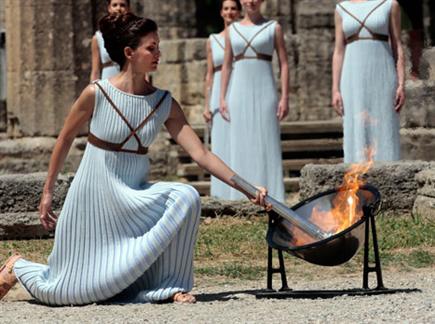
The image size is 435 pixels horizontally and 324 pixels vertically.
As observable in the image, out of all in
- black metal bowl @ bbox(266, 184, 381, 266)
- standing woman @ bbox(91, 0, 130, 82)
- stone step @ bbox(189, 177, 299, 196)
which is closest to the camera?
black metal bowl @ bbox(266, 184, 381, 266)

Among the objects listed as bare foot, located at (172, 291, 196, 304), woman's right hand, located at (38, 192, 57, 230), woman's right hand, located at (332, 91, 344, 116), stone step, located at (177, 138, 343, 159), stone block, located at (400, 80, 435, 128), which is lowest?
stone step, located at (177, 138, 343, 159)

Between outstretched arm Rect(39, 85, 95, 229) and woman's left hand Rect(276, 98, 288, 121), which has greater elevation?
outstretched arm Rect(39, 85, 95, 229)

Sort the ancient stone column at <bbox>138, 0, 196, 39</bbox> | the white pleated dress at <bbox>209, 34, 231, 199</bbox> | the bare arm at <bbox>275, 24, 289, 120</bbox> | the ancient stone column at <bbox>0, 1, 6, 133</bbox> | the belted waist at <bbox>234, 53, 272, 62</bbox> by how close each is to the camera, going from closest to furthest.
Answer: the bare arm at <bbox>275, 24, 289, 120</bbox>
the belted waist at <bbox>234, 53, 272, 62</bbox>
the white pleated dress at <bbox>209, 34, 231, 199</bbox>
the ancient stone column at <bbox>138, 0, 196, 39</bbox>
the ancient stone column at <bbox>0, 1, 6, 133</bbox>

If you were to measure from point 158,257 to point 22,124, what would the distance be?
9.65 meters

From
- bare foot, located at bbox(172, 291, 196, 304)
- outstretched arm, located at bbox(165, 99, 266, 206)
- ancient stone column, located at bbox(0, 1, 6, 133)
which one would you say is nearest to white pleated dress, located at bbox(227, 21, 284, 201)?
outstretched arm, located at bbox(165, 99, 266, 206)

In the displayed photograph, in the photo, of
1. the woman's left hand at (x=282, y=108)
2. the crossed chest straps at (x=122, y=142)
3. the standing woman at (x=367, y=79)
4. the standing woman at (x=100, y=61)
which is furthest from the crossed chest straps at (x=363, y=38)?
the crossed chest straps at (x=122, y=142)

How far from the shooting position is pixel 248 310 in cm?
Answer: 804

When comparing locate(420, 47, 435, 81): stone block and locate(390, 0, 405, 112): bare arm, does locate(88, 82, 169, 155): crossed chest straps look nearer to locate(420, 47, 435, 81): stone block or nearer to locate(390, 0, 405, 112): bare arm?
locate(390, 0, 405, 112): bare arm

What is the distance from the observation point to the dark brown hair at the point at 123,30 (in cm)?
866

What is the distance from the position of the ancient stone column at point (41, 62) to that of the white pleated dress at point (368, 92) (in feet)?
17.3

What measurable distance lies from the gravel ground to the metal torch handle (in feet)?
1.09

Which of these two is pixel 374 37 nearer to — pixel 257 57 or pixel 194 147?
pixel 257 57

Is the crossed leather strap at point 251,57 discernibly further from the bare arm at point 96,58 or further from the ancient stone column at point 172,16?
the ancient stone column at point 172,16

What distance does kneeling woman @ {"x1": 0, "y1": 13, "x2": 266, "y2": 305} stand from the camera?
8477 mm
